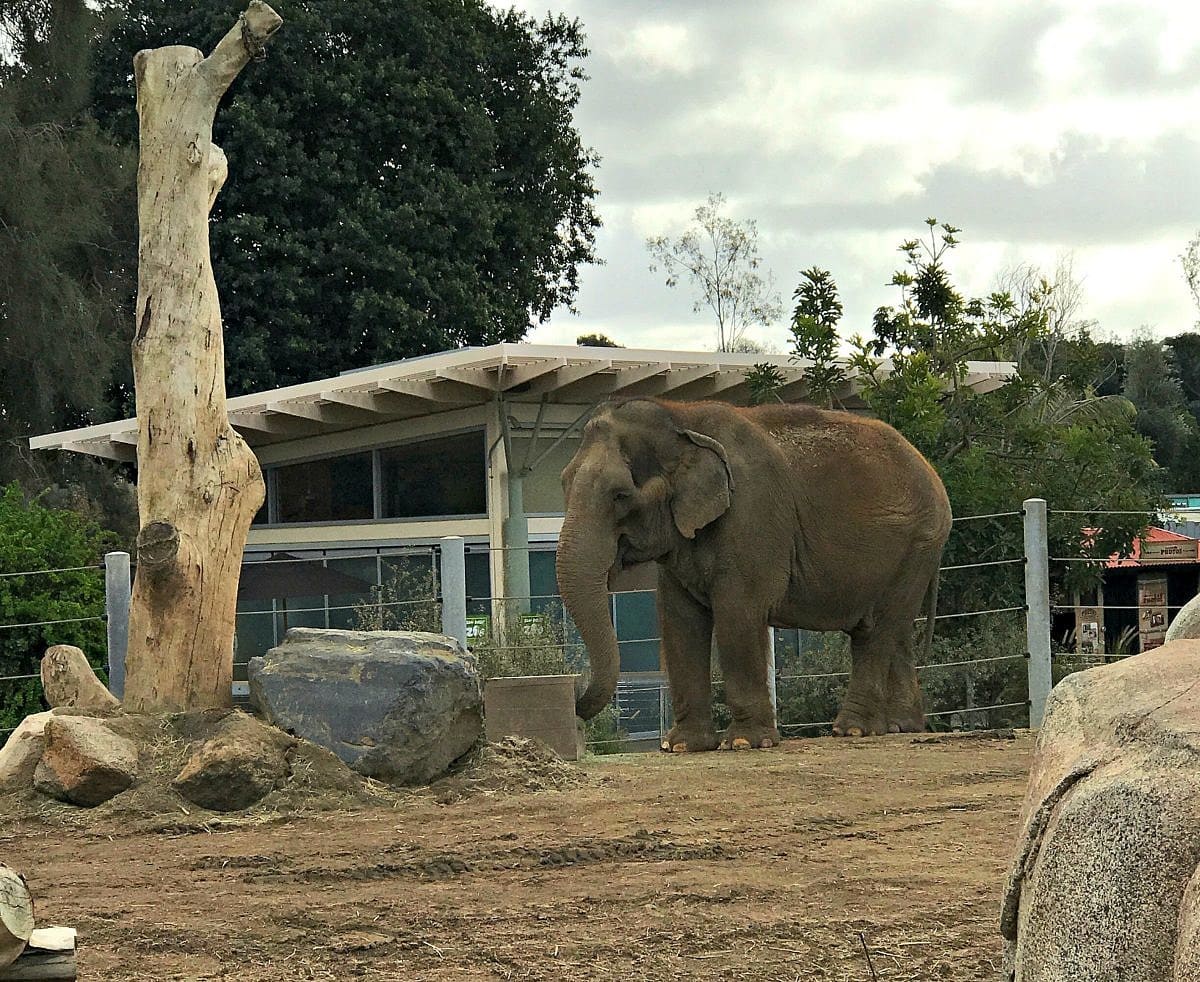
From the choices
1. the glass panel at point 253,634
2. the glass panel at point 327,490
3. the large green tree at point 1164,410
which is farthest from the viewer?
the large green tree at point 1164,410

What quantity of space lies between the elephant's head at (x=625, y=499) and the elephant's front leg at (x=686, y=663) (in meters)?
0.47

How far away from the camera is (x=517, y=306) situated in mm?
31422

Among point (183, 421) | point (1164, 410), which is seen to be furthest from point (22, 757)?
point (1164, 410)

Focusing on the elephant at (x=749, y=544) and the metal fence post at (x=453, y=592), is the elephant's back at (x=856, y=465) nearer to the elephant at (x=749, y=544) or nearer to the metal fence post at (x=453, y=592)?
the elephant at (x=749, y=544)

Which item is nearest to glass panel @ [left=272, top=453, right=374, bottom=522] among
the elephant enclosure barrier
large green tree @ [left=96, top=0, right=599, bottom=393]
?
the elephant enclosure barrier

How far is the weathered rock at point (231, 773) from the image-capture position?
27.1 feet

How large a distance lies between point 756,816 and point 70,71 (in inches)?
813

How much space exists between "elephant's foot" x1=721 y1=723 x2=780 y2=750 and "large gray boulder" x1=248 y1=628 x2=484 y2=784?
8.21 ft

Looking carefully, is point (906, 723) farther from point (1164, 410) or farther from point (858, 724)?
point (1164, 410)

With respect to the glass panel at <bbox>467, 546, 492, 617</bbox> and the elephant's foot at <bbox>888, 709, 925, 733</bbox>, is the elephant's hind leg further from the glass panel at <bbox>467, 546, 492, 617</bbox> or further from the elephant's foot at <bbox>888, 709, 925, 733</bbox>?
the glass panel at <bbox>467, 546, 492, 617</bbox>

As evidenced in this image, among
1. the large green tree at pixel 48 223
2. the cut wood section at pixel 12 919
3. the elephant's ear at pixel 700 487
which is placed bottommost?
the cut wood section at pixel 12 919

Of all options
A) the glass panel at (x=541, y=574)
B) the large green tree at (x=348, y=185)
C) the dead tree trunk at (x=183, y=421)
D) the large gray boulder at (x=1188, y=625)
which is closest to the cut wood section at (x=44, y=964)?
the large gray boulder at (x=1188, y=625)

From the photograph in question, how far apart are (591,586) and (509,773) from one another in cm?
174

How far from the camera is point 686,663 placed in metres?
11.3
